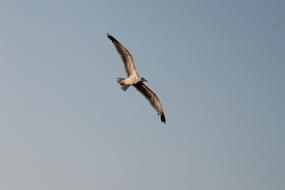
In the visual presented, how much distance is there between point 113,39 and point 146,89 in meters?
5.63

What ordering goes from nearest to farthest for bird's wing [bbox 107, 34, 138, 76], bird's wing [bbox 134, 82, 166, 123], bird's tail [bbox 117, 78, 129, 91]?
Answer: bird's wing [bbox 107, 34, 138, 76] < bird's tail [bbox 117, 78, 129, 91] < bird's wing [bbox 134, 82, 166, 123]

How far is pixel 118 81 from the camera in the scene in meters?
52.2

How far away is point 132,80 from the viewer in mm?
53250

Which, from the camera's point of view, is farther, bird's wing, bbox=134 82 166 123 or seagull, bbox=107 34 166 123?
bird's wing, bbox=134 82 166 123

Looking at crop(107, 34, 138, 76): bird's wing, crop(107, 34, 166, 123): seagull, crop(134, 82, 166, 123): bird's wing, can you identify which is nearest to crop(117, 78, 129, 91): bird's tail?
crop(107, 34, 166, 123): seagull

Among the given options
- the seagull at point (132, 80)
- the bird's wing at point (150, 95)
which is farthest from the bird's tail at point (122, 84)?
the bird's wing at point (150, 95)

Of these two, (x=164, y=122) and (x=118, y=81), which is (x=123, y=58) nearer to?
(x=118, y=81)

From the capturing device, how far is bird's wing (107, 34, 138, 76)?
2046 inches

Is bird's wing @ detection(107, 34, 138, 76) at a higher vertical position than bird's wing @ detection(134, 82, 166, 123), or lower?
higher

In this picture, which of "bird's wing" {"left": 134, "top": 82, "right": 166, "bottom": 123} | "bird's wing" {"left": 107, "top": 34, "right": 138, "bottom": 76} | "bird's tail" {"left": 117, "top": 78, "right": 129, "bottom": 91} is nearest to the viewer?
"bird's wing" {"left": 107, "top": 34, "right": 138, "bottom": 76}

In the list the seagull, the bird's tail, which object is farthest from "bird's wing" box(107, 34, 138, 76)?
the bird's tail

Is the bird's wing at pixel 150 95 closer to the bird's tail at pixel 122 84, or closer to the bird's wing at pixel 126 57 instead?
the bird's wing at pixel 126 57

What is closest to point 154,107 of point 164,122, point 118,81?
point 164,122

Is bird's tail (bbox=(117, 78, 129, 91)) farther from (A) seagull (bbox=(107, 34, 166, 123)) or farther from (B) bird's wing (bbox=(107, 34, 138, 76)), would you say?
(B) bird's wing (bbox=(107, 34, 138, 76))
